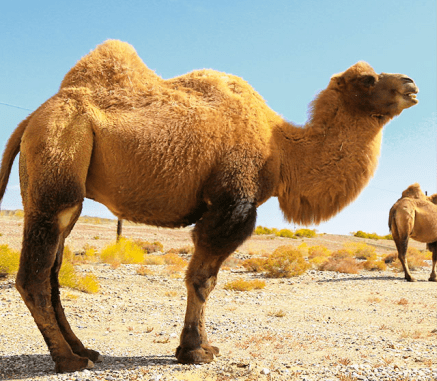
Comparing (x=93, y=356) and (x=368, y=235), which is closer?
(x=93, y=356)

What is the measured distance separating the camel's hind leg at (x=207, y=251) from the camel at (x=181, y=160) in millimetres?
11

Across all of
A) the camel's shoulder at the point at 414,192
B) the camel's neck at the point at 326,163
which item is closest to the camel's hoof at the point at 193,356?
the camel's neck at the point at 326,163

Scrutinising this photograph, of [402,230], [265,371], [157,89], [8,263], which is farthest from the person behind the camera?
[402,230]

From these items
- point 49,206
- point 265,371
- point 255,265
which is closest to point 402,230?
point 255,265

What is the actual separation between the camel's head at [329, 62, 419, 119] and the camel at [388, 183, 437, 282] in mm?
11006

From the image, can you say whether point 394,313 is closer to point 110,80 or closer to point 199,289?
point 199,289

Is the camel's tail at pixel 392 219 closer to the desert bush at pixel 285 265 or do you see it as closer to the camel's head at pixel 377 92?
the desert bush at pixel 285 265

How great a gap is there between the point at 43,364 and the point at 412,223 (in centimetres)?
1340

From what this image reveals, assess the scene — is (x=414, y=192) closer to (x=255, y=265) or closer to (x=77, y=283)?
(x=255, y=265)

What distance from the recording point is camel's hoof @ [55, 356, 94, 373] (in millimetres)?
4723

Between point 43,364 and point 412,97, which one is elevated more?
point 412,97

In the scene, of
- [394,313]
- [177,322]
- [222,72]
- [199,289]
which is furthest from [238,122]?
[394,313]

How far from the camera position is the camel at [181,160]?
4.67 metres

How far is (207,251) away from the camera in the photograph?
15.8 ft
